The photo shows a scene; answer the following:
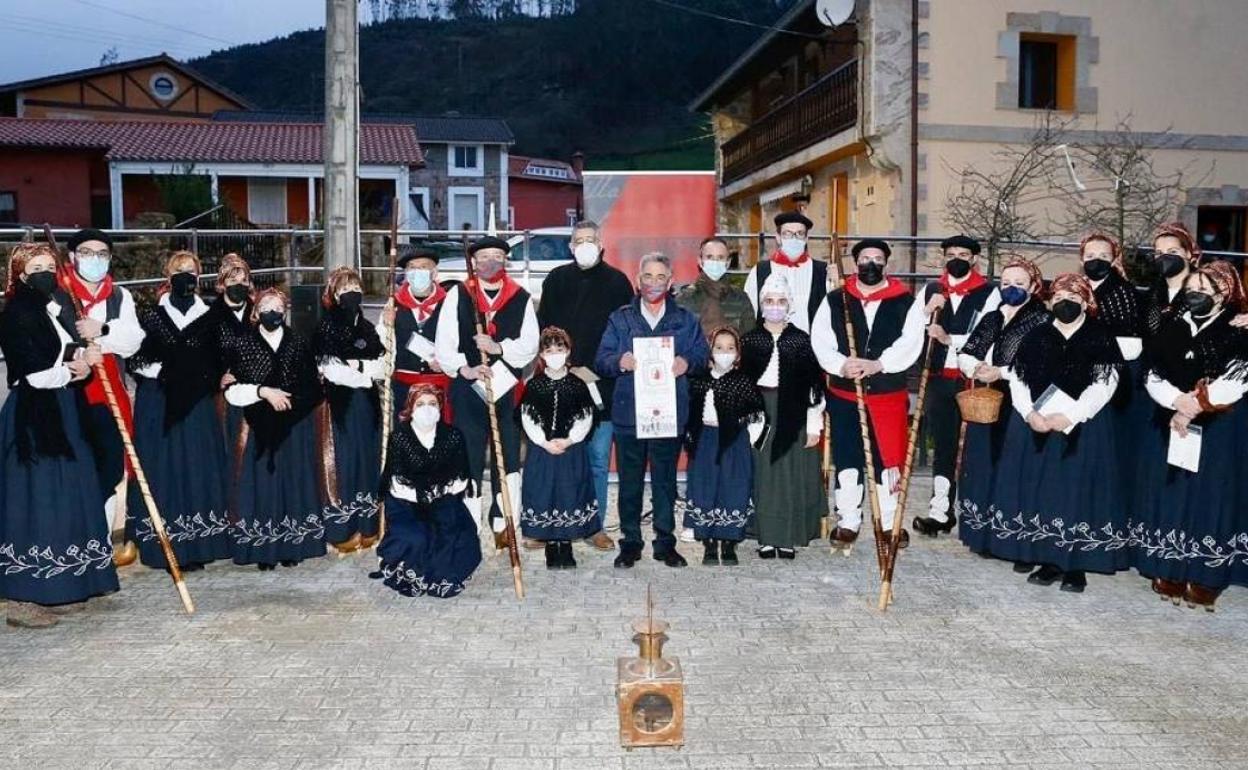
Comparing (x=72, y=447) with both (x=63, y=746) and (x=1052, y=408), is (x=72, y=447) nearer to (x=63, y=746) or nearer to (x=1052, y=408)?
(x=63, y=746)

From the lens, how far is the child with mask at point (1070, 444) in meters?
5.93

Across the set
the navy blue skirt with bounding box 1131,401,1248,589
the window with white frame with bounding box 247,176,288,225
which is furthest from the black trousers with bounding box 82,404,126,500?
the window with white frame with bounding box 247,176,288,225

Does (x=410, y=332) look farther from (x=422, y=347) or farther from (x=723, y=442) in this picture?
(x=723, y=442)

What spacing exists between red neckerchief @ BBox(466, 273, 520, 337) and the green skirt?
64.6 inches

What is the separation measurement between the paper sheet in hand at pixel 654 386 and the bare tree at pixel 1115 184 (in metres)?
10.9

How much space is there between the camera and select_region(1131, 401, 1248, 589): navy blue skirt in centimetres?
568

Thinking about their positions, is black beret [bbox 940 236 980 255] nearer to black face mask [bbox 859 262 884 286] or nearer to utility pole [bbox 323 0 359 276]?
black face mask [bbox 859 262 884 286]

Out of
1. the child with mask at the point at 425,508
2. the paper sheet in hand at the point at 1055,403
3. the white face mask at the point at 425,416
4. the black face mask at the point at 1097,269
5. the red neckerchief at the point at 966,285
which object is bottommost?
the child with mask at the point at 425,508

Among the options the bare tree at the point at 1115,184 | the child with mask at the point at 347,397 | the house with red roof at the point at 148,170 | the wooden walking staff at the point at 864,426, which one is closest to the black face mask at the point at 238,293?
the child with mask at the point at 347,397

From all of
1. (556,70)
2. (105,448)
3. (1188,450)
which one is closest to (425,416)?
(105,448)

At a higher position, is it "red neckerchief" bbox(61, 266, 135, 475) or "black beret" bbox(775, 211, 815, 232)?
"black beret" bbox(775, 211, 815, 232)

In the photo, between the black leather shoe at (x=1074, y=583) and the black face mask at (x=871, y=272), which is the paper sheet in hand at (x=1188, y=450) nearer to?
the black leather shoe at (x=1074, y=583)

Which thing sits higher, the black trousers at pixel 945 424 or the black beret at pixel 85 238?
the black beret at pixel 85 238

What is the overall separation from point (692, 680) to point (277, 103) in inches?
3231
